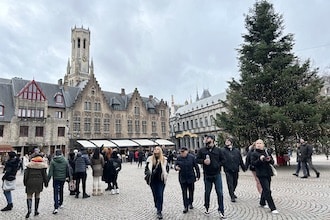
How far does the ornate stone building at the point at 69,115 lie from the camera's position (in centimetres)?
3216

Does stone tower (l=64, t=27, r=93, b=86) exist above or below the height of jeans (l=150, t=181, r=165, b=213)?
above

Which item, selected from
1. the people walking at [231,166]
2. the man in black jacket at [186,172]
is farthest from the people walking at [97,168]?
the people walking at [231,166]

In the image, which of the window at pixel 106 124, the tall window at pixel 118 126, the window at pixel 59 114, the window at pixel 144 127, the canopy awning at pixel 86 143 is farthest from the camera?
the window at pixel 144 127

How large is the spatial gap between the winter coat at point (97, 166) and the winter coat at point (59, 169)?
1.90m

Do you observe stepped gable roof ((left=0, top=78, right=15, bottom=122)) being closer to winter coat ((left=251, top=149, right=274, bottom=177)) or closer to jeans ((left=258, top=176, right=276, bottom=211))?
winter coat ((left=251, top=149, right=274, bottom=177))

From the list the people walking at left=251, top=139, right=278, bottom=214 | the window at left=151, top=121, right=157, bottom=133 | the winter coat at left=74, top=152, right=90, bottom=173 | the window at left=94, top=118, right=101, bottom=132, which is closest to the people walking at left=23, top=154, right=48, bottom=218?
the winter coat at left=74, top=152, right=90, bottom=173

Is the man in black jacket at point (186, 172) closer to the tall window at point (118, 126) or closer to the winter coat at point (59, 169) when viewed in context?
the winter coat at point (59, 169)

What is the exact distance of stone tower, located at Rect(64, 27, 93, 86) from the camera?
2790 inches

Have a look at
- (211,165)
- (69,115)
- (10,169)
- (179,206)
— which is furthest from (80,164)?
(69,115)

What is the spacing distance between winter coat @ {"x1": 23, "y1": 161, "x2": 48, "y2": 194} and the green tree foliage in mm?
12969

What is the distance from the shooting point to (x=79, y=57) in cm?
7269

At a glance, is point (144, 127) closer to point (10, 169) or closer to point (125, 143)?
point (125, 143)

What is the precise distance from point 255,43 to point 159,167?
16265 mm

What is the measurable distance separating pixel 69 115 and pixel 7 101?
781cm
